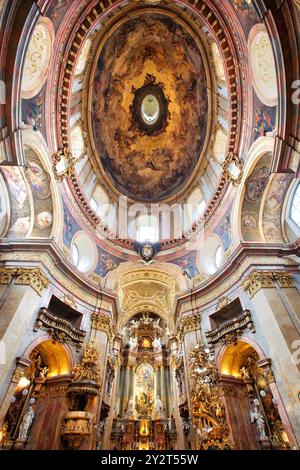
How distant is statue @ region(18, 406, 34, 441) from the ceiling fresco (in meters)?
17.2

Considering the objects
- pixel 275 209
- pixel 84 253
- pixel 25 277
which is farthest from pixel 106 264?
pixel 275 209

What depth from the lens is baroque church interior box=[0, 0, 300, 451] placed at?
9.19 m

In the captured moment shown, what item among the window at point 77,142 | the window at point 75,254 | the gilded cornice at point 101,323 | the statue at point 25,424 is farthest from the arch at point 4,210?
the statue at point 25,424

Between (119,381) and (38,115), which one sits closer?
(38,115)

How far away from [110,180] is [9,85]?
45.4 feet

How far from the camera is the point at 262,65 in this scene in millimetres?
11383

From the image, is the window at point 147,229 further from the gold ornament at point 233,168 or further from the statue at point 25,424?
the statue at point 25,424

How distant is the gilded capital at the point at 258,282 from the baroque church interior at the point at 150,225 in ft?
0.26

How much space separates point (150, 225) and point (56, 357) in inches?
539

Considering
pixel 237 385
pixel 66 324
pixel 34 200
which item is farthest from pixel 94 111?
pixel 237 385

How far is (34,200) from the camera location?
13.5 m

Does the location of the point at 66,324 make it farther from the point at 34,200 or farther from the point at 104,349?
the point at 34,200

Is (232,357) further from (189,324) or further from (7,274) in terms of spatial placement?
(7,274)

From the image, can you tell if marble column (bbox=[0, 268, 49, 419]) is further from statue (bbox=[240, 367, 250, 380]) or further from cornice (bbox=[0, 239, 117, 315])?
statue (bbox=[240, 367, 250, 380])
